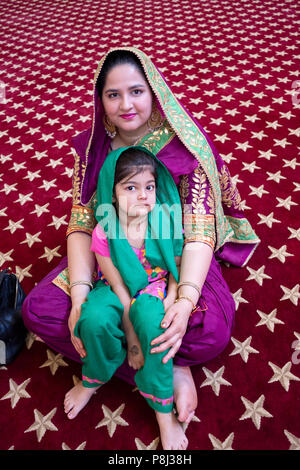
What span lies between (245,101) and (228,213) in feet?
4.82

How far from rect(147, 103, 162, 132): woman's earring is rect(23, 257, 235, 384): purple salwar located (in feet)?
1.89

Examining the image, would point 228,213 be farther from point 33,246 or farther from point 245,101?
point 245,101

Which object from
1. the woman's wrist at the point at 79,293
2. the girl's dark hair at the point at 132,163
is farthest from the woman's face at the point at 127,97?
the woman's wrist at the point at 79,293

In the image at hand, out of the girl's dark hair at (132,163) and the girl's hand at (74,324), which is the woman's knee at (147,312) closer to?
the girl's hand at (74,324)

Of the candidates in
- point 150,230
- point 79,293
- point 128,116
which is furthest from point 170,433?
point 128,116

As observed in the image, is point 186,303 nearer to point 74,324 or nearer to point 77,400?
point 74,324

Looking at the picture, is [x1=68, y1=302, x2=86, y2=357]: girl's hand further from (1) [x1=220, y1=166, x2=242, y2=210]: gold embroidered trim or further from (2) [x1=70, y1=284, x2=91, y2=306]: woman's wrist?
(1) [x1=220, y1=166, x2=242, y2=210]: gold embroidered trim

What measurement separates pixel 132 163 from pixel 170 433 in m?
0.82

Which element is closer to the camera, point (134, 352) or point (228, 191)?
point (134, 352)

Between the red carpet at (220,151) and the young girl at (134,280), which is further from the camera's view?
the red carpet at (220,151)

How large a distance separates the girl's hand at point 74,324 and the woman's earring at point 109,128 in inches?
23.9

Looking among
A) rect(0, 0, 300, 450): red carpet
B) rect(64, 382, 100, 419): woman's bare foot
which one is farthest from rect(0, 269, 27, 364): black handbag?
rect(64, 382, 100, 419): woman's bare foot

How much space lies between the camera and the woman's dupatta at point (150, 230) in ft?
3.79

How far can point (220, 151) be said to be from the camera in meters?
2.29
